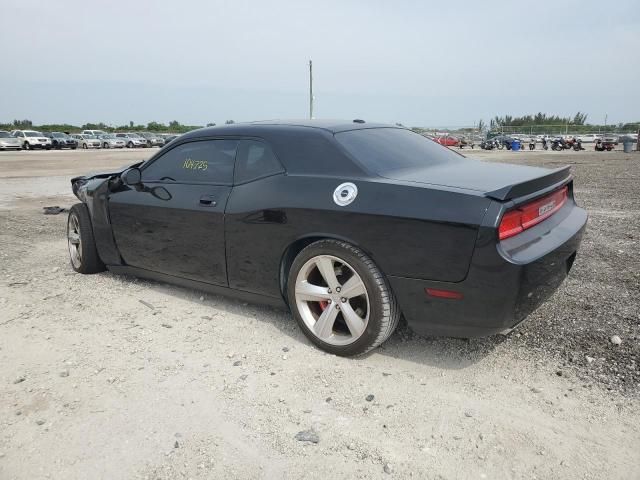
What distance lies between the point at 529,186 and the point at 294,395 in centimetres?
170

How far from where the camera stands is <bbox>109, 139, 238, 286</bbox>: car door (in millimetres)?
3613

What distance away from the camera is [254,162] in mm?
3492

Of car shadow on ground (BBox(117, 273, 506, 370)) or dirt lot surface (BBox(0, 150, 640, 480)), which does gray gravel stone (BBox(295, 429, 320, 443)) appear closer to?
dirt lot surface (BBox(0, 150, 640, 480))

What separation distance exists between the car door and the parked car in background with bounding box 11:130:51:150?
37230 millimetres

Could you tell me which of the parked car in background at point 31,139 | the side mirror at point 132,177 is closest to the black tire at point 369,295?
the side mirror at point 132,177

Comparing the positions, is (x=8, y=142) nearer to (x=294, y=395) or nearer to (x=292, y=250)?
(x=292, y=250)

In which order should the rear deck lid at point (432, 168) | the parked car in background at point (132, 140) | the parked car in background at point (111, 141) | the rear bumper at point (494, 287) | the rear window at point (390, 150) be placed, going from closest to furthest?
the rear bumper at point (494, 287)
the rear deck lid at point (432, 168)
the rear window at point (390, 150)
the parked car in background at point (111, 141)
the parked car in background at point (132, 140)

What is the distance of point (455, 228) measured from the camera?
8.35ft

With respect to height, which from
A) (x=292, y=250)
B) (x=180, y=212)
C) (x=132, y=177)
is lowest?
(x=292, y=250)

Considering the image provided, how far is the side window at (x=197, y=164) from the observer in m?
3.64

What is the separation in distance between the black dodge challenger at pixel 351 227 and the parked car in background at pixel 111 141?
42202 mm

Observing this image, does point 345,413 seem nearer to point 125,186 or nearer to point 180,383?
point 180,383

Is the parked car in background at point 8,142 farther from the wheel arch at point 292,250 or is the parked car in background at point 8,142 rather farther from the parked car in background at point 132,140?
the wheel arch at point 292,250

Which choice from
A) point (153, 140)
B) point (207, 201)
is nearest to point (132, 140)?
point (153, 140)
